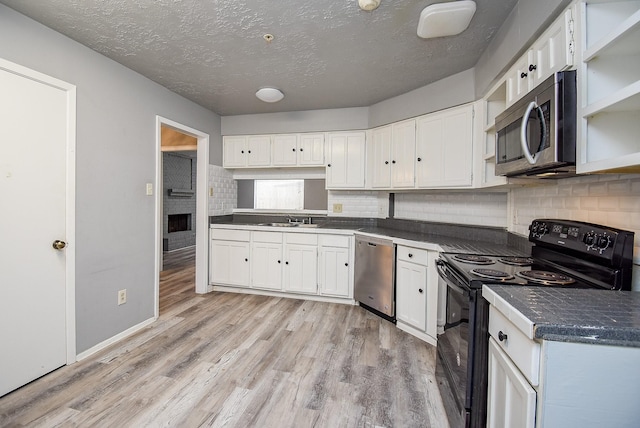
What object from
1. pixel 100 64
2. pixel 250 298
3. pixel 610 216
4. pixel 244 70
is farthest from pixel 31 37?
pixel 610 216

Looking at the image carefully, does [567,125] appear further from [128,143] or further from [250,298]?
[250,298]

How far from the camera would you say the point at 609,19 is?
1.09 m

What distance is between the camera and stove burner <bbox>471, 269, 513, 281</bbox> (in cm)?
129

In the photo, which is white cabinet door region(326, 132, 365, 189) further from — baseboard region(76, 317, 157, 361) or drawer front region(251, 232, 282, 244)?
baseboard region(76, 317, 157, 361)

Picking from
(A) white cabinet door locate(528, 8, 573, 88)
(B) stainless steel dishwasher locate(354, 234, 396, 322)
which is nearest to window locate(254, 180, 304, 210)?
(B) stainless steel dishwasher locate(354, 234, 396, 322)

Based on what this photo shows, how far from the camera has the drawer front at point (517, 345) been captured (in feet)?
2.63

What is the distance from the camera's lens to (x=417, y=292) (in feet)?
8.07

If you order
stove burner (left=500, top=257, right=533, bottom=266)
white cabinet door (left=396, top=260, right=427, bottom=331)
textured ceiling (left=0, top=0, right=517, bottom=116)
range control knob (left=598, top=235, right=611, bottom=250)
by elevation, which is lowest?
white cabinet door (left=396, top=260, right=427, bottom=331)

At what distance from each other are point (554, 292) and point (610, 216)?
1.88 feet

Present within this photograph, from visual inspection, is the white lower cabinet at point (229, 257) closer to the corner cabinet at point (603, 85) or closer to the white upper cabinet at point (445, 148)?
the white upper cabinet at point (445, 148)

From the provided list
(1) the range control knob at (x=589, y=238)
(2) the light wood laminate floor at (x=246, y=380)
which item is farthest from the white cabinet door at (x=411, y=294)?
(1) the range control knob at (x=589, y=238)

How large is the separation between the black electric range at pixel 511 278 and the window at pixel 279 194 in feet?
8.68

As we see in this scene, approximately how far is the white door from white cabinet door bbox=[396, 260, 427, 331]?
2680mm

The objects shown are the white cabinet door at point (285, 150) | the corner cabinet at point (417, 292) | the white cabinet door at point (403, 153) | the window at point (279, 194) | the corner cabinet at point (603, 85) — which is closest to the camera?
the corner cabinet at point (603, 85)
